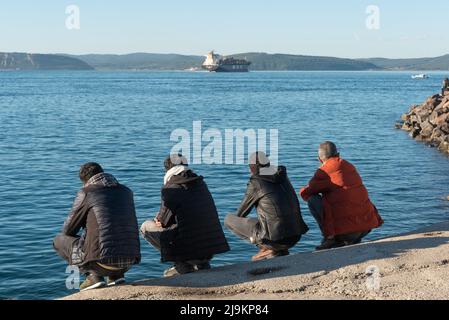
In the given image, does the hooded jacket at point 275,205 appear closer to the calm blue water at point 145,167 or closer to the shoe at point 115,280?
the shoe at point 115,280

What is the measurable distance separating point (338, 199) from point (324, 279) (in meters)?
1.63

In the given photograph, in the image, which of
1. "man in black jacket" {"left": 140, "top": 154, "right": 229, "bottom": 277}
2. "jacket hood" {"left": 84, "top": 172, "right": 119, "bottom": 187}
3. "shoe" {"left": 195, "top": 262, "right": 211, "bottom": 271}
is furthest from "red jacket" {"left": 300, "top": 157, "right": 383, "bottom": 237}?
"jacket hood" {"left": 84, "top": 172, "right": 119, "bottom": 187}

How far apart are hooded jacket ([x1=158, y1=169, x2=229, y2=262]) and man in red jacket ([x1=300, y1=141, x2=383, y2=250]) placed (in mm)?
1592

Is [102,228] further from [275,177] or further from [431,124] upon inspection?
[431,124]

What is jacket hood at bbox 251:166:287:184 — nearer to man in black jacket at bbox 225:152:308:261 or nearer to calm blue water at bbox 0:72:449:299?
man in black jacket at bbox 225:152:308:261

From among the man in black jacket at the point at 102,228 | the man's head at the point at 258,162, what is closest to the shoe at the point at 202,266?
the man in black jacket at the point at 102,228

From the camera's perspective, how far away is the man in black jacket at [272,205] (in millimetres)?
8469

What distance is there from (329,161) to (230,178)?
14827 mm

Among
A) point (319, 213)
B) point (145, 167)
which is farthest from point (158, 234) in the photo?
point (145, 167)

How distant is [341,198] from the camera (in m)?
8.90

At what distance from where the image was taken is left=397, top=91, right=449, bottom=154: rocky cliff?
33438mm
